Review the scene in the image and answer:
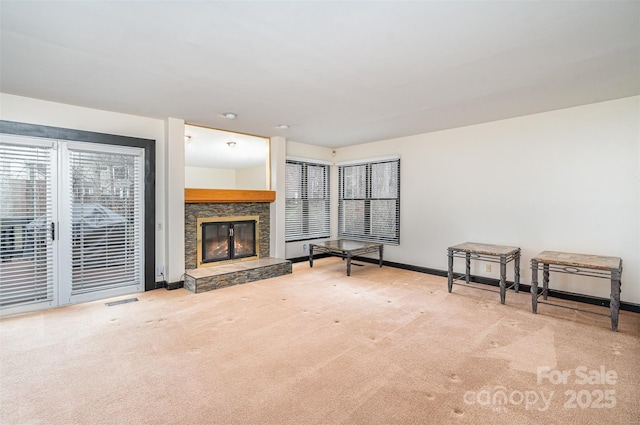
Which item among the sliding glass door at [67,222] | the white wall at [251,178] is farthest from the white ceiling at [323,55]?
the white wall at [251,178]

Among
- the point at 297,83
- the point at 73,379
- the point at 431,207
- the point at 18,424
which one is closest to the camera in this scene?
the point at 18,424

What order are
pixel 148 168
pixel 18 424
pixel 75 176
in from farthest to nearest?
pixel 148 168
pixel 75 176
pixel 18 424

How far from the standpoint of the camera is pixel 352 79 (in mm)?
3061

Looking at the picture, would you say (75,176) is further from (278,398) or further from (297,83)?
(278,398)

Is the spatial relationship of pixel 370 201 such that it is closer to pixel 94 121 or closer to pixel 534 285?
pixel 534 285

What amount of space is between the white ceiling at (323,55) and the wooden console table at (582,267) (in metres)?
1.86

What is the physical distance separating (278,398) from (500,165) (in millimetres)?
4363

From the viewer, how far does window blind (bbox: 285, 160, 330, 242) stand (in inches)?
250

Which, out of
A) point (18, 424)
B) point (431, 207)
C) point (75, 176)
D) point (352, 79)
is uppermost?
point (352, 79)

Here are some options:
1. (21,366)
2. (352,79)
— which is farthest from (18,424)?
(352,79)

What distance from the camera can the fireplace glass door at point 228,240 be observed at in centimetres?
518

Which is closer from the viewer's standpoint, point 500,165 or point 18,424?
point 18,424

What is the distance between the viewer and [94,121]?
4074 millimetres

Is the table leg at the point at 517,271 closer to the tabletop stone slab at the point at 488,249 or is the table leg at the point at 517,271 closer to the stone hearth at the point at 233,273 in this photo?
the tabletop stone slab at the point at 488,249
